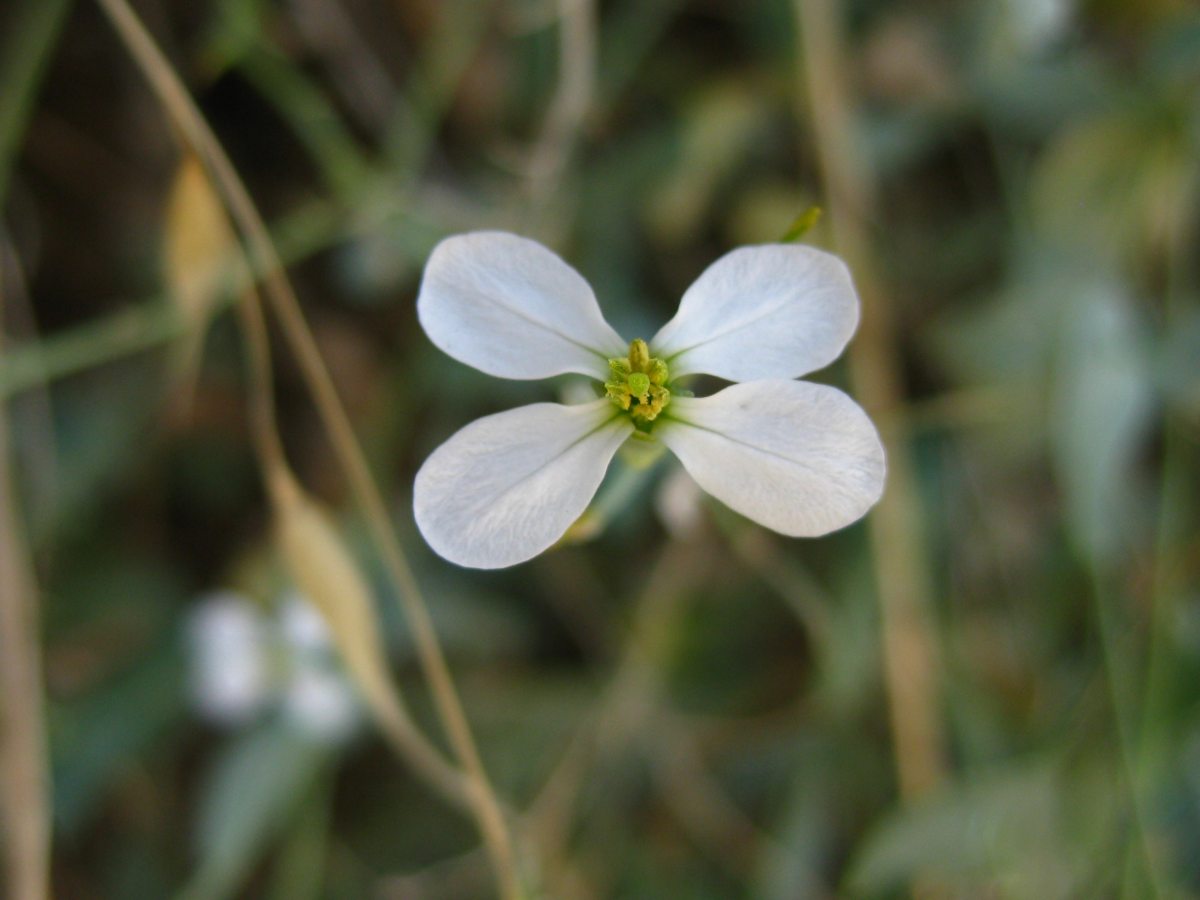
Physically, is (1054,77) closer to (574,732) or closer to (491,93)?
(491,93)

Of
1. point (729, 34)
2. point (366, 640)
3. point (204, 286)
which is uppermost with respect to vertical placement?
point (729, 34)

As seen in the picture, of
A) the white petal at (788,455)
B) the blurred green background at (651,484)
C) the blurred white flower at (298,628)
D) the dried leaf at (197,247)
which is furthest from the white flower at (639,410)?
the blurred white flower at (298,628)

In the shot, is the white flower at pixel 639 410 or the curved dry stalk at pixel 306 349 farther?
the curved dry stalk at pixel 306 349

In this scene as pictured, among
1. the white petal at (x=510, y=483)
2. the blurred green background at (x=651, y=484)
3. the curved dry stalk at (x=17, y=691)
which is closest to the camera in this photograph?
the white petal at (x=510, y=483)

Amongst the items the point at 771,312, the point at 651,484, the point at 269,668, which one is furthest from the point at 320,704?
the point at 771,312

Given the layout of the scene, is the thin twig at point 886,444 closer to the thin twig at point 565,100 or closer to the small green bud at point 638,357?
the thin twig at point 565,100

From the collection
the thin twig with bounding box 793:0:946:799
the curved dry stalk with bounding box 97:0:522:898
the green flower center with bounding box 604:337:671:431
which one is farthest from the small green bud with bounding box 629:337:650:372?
the thin twig with bounding box 793:0:946:799

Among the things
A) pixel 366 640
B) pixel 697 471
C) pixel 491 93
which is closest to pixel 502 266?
pixel 697 471
